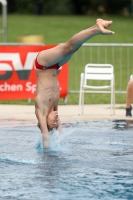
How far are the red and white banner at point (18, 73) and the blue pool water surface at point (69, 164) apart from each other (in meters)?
3.02

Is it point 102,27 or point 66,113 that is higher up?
point 102,27

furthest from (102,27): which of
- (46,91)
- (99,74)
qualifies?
(99,74)

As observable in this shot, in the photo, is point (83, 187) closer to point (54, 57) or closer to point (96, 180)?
point (96, 180)

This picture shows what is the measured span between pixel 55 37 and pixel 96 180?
1052 inches

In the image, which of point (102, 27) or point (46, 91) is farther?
point (46, 91)

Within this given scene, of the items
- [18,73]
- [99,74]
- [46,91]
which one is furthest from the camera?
[18,73]

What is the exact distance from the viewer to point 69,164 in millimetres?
8633

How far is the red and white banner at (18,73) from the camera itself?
49.6ft

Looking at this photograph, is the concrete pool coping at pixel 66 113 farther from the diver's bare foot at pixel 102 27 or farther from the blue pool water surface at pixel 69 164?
the diver's bare foot at pixel 102 27

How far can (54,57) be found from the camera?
30.3 feet

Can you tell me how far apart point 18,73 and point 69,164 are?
681 cm

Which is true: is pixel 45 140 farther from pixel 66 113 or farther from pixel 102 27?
pixel 66 113

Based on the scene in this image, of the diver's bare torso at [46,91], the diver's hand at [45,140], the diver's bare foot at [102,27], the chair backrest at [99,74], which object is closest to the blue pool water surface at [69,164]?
the diver's hand at [45,140]

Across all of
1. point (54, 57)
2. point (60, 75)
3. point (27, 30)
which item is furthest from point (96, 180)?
point (27, 30)
